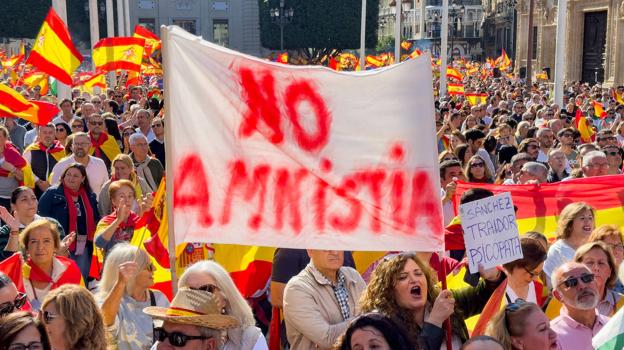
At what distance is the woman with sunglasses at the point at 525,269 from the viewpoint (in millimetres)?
5047

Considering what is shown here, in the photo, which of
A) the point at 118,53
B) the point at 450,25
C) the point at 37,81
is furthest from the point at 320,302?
the point at 450,25

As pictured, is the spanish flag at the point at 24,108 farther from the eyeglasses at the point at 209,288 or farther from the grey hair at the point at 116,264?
the eyeglasses at the point at 209,288

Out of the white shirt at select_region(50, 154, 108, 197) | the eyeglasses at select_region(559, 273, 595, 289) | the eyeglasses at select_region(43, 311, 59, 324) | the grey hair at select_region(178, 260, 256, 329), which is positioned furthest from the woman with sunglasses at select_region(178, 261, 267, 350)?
the white shirt at select_region(50, 154, 108, 197)

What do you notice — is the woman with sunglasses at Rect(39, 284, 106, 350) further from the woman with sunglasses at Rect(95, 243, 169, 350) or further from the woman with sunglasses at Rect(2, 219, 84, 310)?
the woman with sunglasses at Rect(2, 219, 84, 310)

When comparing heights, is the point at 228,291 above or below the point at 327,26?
below

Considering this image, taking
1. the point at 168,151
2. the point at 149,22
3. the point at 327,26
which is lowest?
the point at 168,151

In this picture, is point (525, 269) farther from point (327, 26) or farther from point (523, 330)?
point (327, 26)

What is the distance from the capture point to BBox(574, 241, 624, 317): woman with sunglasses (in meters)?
5.21

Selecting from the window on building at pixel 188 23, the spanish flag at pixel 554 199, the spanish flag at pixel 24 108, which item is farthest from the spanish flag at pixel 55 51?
the window on building at pixel 188 23

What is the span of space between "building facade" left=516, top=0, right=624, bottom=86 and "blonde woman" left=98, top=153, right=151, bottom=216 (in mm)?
30853

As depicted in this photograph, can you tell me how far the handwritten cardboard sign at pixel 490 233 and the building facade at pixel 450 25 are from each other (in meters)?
70.1

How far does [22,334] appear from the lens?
3738mm

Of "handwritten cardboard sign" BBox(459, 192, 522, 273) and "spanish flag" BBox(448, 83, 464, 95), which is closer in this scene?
"handwritten cardboard sign" BBox(459, 192, 522, 273)

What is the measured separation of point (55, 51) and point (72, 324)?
35.2 feet
